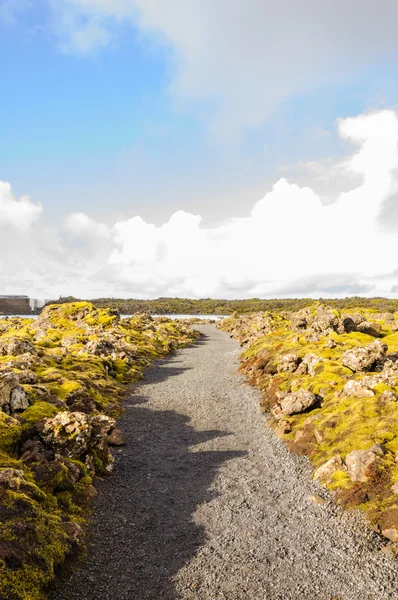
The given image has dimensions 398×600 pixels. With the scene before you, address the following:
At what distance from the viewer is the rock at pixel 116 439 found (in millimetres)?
26578

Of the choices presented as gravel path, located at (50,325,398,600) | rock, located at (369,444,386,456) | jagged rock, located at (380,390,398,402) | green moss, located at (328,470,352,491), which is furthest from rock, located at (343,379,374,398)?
green moss, located at (328,470,352,491)

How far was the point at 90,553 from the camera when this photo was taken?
14984 millimetres

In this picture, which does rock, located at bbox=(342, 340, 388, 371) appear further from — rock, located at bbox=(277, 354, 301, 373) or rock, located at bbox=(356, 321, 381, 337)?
rock, located at bbox=(356, 321, 381, 337)

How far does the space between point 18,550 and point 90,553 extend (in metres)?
3.43

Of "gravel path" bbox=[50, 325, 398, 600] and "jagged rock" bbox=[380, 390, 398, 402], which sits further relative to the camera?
"jagged rock" bbox=[380, 390, 398, 402]

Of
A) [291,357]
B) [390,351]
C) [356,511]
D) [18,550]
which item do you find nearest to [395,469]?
[356,511]

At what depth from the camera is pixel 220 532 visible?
16.7 metres

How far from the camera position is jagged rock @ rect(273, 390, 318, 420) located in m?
30.5

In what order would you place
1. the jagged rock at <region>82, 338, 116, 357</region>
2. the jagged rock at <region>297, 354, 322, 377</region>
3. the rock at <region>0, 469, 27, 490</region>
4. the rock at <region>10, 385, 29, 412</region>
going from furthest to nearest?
the jagged rock at <region>82, 338, 116, 357</region> < the jagged rock at <region>297, 354, 322, 377</region> < the rock at <region>10, 385, 29, 412</region> < the rock at <region>0, 469, 27, 490</region>

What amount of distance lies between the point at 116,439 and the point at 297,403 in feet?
49.1

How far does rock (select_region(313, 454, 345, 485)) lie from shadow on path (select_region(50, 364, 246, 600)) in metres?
5.77

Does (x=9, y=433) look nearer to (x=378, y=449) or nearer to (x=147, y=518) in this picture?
(x=147, y=518)

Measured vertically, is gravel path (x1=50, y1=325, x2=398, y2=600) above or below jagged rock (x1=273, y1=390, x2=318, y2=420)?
below

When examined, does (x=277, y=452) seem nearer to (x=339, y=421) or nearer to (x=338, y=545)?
(x=339, y=421)
